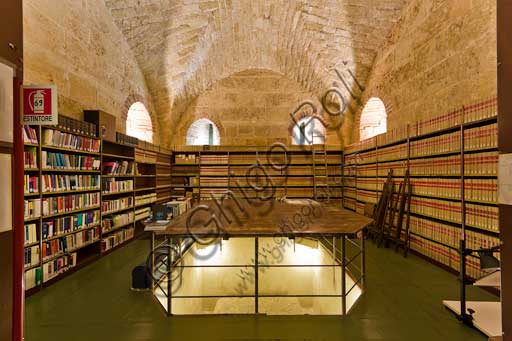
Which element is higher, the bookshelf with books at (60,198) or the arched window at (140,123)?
the arched window at (140,123)

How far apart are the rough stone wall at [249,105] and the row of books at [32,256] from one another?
528cm

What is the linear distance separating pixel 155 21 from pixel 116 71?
1231 millimetres

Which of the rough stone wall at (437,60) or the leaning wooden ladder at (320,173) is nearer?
the rough stone wall at (437,60)

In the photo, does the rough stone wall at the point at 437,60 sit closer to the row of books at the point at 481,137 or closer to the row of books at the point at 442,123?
the row of books at the point at 442,123

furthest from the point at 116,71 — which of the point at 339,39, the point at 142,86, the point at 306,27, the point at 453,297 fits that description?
the point at 453,297

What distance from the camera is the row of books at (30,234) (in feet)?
9.66

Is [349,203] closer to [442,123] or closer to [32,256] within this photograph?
[442,123]

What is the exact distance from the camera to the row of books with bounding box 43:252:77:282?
3211 millimetres

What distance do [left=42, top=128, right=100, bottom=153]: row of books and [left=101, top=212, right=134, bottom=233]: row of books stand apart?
117cm

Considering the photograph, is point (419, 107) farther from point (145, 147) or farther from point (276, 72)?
point (145, 147)

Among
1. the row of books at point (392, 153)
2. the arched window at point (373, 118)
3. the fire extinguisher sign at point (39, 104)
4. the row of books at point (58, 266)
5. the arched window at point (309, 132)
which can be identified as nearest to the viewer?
the fire extinguisher sign at point (39, 104)

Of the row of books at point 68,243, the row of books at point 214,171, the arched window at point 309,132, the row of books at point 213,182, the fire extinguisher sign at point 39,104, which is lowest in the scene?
the row of books at point 68,243

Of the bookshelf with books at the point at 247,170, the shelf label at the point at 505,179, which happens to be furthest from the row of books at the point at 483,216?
the bookshelf with books at the point at 247,170

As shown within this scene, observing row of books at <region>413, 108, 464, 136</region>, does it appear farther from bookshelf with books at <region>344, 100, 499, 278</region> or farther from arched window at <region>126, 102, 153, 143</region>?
arched window at <region>126, 102, 153, 143</region>
